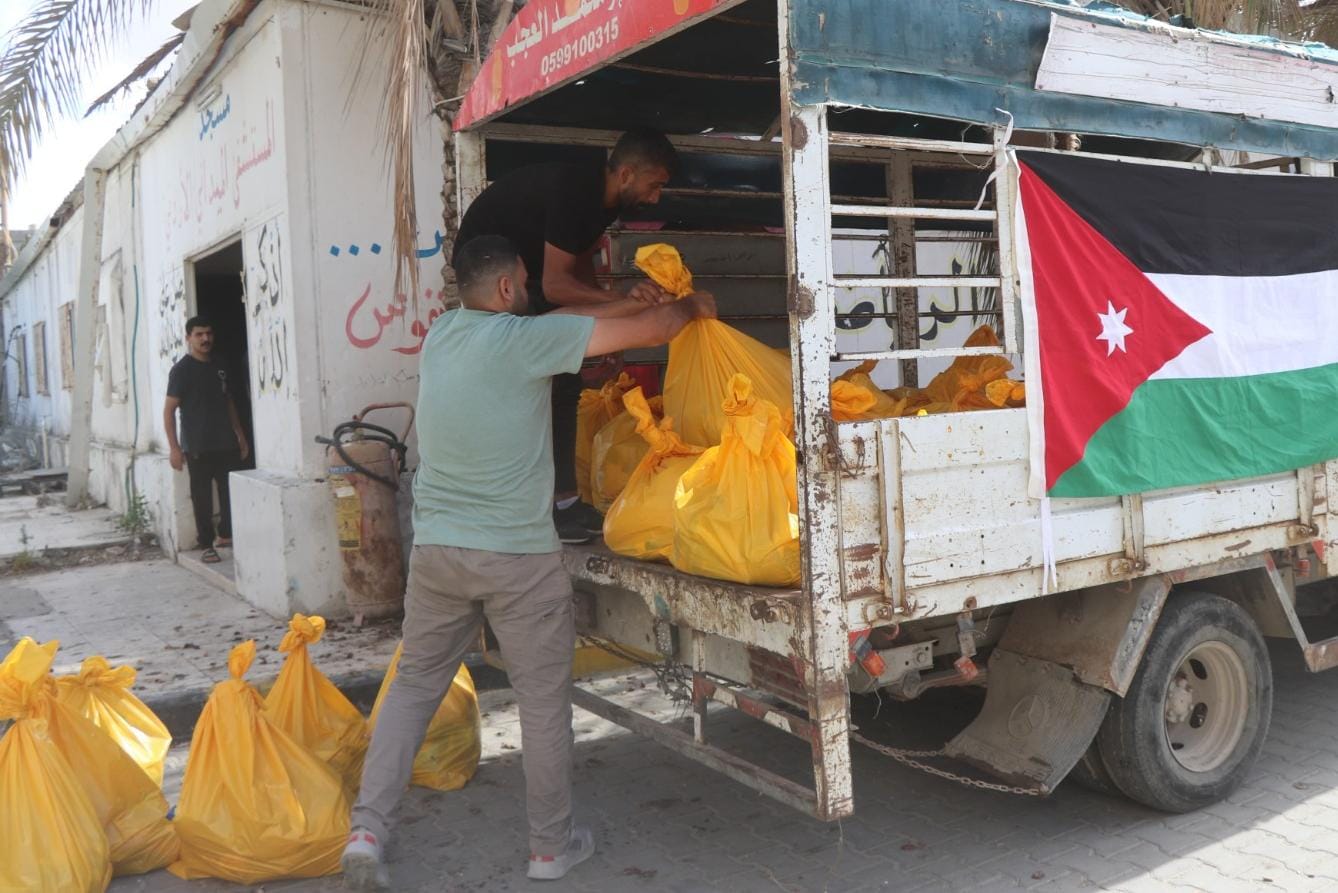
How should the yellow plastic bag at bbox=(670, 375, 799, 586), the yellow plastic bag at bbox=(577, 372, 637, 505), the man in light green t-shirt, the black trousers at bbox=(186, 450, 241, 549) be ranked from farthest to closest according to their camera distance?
the black trousers at bbox=(186, 450, 241, 549)
the yellow plastic bag at bbox=(577, 372, 637, 505)
the man in light green t-shirt
the yellow plastic bag at bbox=(670, 375, 799, 586)

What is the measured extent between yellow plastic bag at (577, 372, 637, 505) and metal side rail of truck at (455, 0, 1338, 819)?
0.63 meters

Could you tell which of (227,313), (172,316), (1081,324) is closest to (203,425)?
(172,316)

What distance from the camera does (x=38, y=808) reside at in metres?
3.11

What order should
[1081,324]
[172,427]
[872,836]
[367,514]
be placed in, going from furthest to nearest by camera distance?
[172,427]
[367,514]
[872,836]
[1081,324]

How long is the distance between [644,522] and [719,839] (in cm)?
113

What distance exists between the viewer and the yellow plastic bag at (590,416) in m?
4.44

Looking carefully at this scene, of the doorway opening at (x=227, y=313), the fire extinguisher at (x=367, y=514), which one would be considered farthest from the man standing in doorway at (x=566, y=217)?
the doorway opening at (x=227, y=313)

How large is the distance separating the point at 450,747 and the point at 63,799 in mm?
1401

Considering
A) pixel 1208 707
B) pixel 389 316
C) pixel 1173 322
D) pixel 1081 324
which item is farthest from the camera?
pixel 389 316

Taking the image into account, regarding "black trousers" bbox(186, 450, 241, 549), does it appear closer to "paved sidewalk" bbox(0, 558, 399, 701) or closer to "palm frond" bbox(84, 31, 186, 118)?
"paved sidewalk" bbox(0, 558, 399, 701)

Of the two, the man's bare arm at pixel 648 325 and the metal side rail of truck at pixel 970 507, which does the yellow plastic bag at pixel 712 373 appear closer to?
the man's bare arm at pixel 648 325

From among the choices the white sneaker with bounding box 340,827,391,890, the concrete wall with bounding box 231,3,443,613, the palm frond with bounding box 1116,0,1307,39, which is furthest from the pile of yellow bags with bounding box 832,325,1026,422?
the concrete wall with bounding box 231,3,443,613

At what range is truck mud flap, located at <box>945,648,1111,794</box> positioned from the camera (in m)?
3.50

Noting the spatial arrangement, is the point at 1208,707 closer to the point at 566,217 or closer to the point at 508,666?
the point at 508,666
